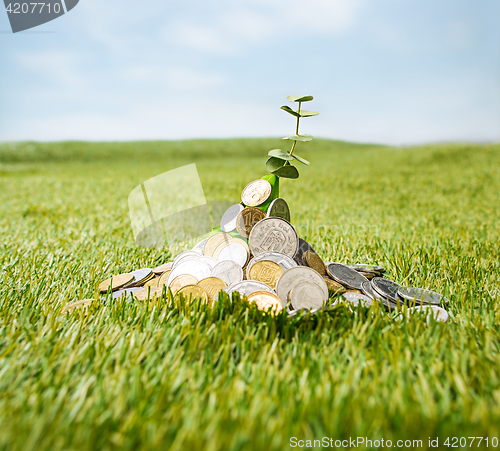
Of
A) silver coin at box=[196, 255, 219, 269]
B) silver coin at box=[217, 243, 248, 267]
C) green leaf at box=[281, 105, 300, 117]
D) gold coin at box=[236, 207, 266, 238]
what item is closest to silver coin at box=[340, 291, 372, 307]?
silver coin at box=[217, 243, 248, 267]

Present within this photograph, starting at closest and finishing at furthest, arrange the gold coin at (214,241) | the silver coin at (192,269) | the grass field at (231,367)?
the grass field at (231,367)
the silver coin at (192,269)
the gold coin at (214,241)

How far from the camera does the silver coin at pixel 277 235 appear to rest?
2693 mm

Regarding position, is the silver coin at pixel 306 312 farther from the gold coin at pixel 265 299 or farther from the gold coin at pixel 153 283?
the gold coin at pixel 153 283

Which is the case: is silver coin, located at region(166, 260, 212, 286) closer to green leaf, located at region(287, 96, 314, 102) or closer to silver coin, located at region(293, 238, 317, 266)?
silver coin, located at region(293, 238, 317, 266)

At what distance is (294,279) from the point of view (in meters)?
2.33

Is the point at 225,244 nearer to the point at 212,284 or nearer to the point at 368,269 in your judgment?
the point at 212,284

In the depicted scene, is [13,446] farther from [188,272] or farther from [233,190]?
[233,190]

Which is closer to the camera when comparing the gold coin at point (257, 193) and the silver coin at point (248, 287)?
the silver coin at point (248, 287)

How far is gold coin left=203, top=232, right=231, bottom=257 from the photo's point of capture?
2975mm

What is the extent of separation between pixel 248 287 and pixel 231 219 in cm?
91

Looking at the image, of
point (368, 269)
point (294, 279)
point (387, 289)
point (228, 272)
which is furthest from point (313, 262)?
point (368, 269)

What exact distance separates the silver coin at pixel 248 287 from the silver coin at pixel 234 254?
37cm

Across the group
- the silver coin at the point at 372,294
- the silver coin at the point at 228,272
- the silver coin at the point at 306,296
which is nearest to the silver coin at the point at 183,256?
the silver coin at the point at 228,272

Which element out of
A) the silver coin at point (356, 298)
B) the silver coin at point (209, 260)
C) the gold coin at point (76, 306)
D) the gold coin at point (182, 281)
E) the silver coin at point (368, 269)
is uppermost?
the silver coin at point (209, 260)
